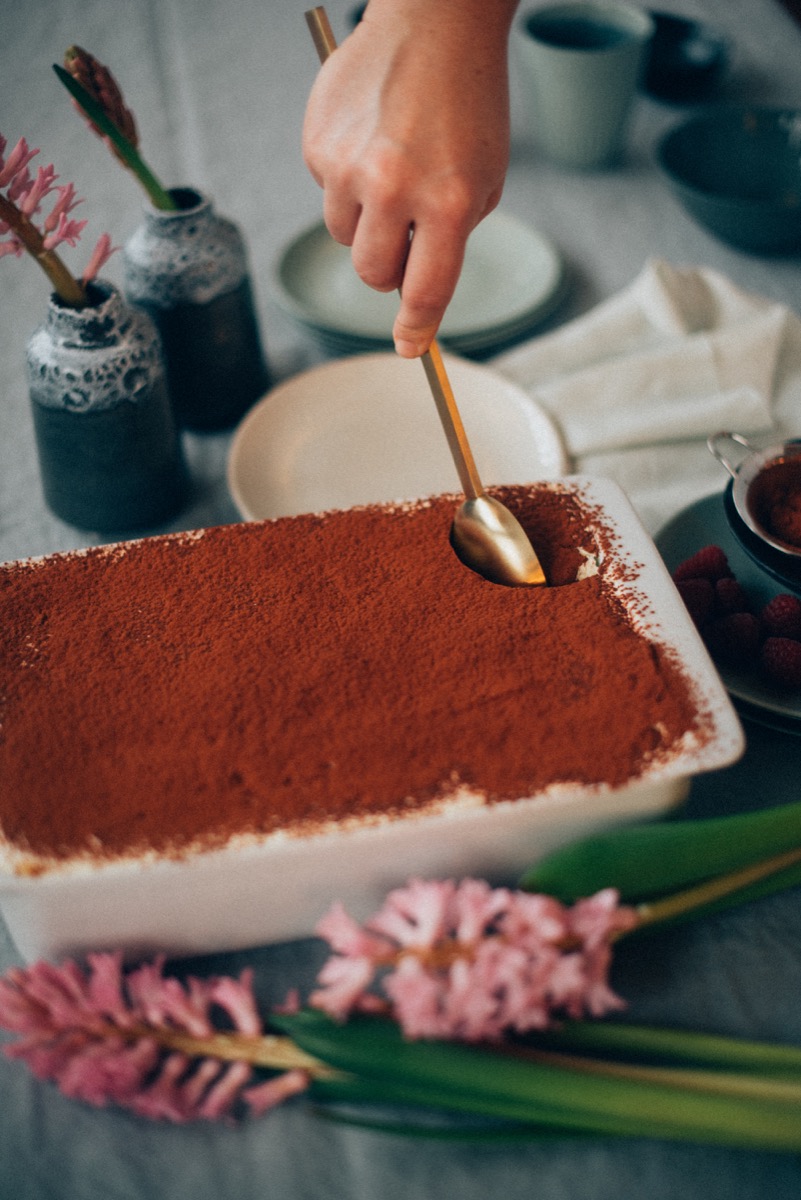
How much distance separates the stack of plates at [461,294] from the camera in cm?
109

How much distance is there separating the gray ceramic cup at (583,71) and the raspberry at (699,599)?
831mm

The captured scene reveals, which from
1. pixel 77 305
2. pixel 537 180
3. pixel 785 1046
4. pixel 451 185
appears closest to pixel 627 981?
pixel 785 1046

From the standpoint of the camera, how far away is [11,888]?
0.52 m

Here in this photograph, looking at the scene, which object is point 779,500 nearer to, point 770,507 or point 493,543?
point 770,507

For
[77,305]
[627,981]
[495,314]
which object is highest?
[77,305]

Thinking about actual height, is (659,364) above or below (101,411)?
below

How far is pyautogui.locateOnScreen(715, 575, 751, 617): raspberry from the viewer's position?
726mm

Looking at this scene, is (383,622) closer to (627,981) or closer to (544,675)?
(544,675)

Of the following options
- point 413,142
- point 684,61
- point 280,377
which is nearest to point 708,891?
point 413,142

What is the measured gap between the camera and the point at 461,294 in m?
1.17

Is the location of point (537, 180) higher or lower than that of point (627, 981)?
higher

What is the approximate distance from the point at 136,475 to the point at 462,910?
503 millimetres

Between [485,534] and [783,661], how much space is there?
233 millimetres

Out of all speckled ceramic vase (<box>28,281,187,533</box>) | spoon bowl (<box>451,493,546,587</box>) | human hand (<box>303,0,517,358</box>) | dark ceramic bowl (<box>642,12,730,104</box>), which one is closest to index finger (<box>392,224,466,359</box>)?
human hand (<box>303,0,517,358</box>)
